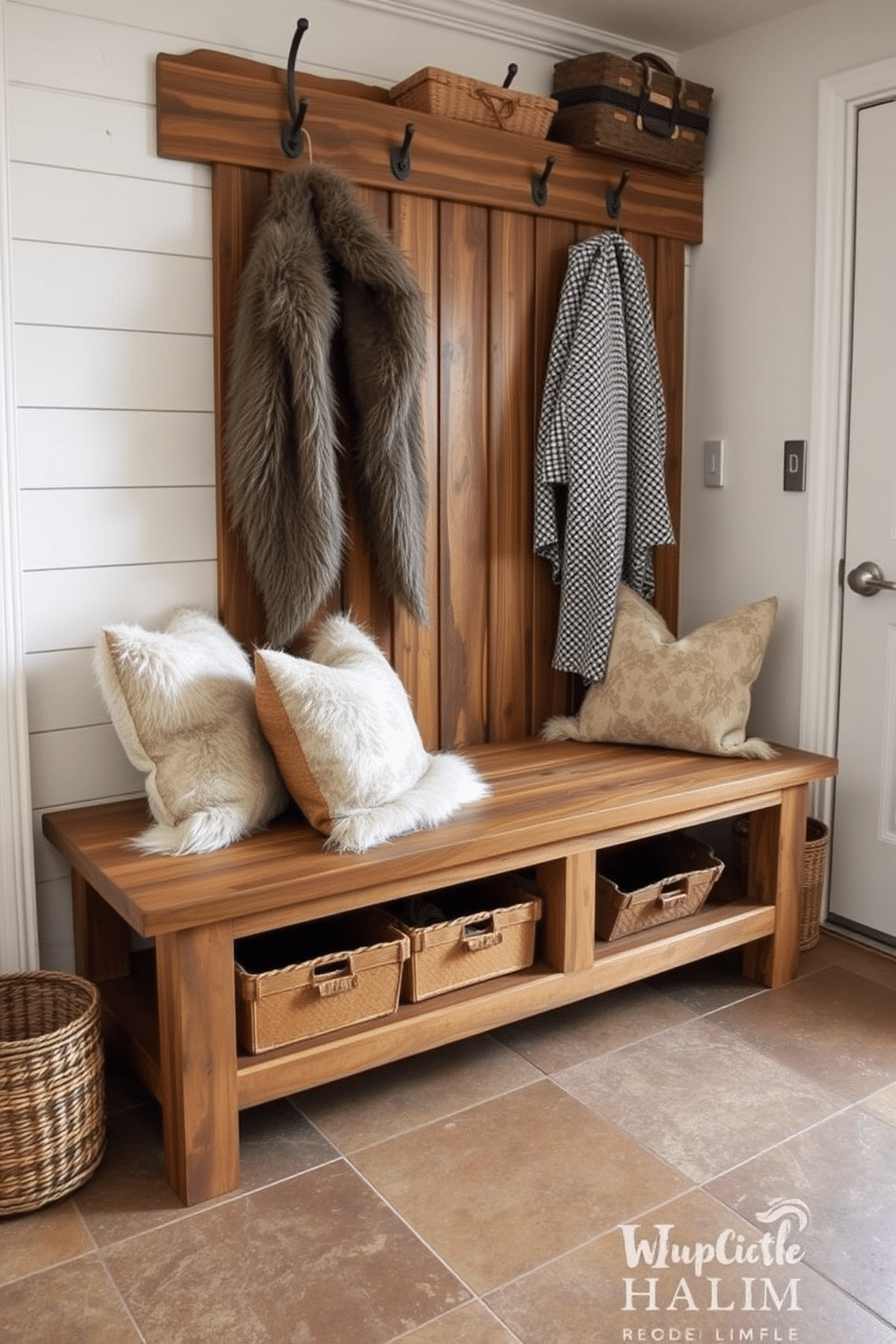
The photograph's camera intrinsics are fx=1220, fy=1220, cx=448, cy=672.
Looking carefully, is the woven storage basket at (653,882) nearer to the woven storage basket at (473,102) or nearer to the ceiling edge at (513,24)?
the woven storage basket at (473,102)

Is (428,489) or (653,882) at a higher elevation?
(428,489)

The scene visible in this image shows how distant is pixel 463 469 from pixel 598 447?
0.33 metres

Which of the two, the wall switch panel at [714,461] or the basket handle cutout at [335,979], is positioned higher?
the wall switch panel at [714,461]

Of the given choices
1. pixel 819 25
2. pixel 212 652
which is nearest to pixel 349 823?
pixel 212 652

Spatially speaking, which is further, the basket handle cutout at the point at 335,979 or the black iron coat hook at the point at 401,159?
the black iron coat hook at the point at 401,159

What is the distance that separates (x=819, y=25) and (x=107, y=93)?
5.47 feet

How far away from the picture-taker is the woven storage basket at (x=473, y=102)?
262cm

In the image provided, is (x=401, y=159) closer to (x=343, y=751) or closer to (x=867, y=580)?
(x=343, y=751)

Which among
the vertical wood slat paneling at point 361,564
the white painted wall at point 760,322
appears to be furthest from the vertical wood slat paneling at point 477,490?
the white painted wall at point 760,322

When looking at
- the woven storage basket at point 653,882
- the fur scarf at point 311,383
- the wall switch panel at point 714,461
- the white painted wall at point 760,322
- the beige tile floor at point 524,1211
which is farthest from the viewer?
the wall switch panel at point 714,461

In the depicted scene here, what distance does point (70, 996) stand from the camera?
2195 mm

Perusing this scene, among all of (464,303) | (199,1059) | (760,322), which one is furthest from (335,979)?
(760,322)

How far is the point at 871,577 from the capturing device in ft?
9.57

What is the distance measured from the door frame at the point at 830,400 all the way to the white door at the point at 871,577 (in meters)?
0.02
